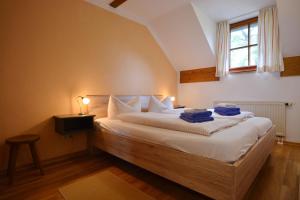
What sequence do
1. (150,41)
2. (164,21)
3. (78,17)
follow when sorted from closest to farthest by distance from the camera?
(78,17), (164,21), (150,41)

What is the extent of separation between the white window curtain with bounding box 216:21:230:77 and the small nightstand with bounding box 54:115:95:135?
319 centimetres

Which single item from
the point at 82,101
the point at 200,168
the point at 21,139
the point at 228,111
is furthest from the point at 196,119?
the point at 21,139

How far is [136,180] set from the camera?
6.74ft

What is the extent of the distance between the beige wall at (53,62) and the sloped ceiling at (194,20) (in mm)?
519

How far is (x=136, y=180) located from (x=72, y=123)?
137cm

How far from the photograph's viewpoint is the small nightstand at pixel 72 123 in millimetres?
2459

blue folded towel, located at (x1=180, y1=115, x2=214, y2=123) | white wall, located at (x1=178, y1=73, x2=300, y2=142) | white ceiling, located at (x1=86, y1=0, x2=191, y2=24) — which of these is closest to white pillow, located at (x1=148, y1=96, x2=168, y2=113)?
blue folded towel, located at (x1=180, y1=115, x2=214, y2=123)

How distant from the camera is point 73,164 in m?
2.55

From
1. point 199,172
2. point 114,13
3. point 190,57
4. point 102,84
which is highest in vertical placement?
point 114,13

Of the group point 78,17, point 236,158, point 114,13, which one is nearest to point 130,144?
point 236,158

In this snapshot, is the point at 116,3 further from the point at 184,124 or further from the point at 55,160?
the point at 55,160

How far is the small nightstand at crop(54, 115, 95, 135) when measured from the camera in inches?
96.8

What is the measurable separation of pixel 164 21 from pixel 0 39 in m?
3.09

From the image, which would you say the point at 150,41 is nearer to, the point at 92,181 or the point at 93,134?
the point at 93,134
